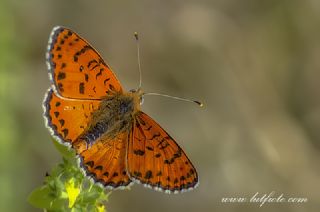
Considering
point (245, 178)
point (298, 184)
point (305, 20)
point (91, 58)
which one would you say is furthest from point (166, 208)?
point (91, 58)

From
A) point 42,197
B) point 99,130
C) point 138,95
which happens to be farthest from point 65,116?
point 138,95

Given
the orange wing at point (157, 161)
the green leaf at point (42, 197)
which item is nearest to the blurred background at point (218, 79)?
the orange wing at point (157, 161)

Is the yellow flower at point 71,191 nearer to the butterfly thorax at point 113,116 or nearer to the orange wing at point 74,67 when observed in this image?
the butterfly thorax at point 113,116

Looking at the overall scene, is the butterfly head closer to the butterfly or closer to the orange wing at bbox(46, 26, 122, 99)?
the butterfly

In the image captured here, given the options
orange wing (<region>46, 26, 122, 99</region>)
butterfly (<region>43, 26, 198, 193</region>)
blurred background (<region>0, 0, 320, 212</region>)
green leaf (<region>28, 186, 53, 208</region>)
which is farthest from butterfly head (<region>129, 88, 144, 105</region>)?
blurred background (<region>0, 0, 320, 212</region>)

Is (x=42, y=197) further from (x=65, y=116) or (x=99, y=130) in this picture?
(x=99, y=130)

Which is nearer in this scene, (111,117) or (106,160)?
(106,160)
